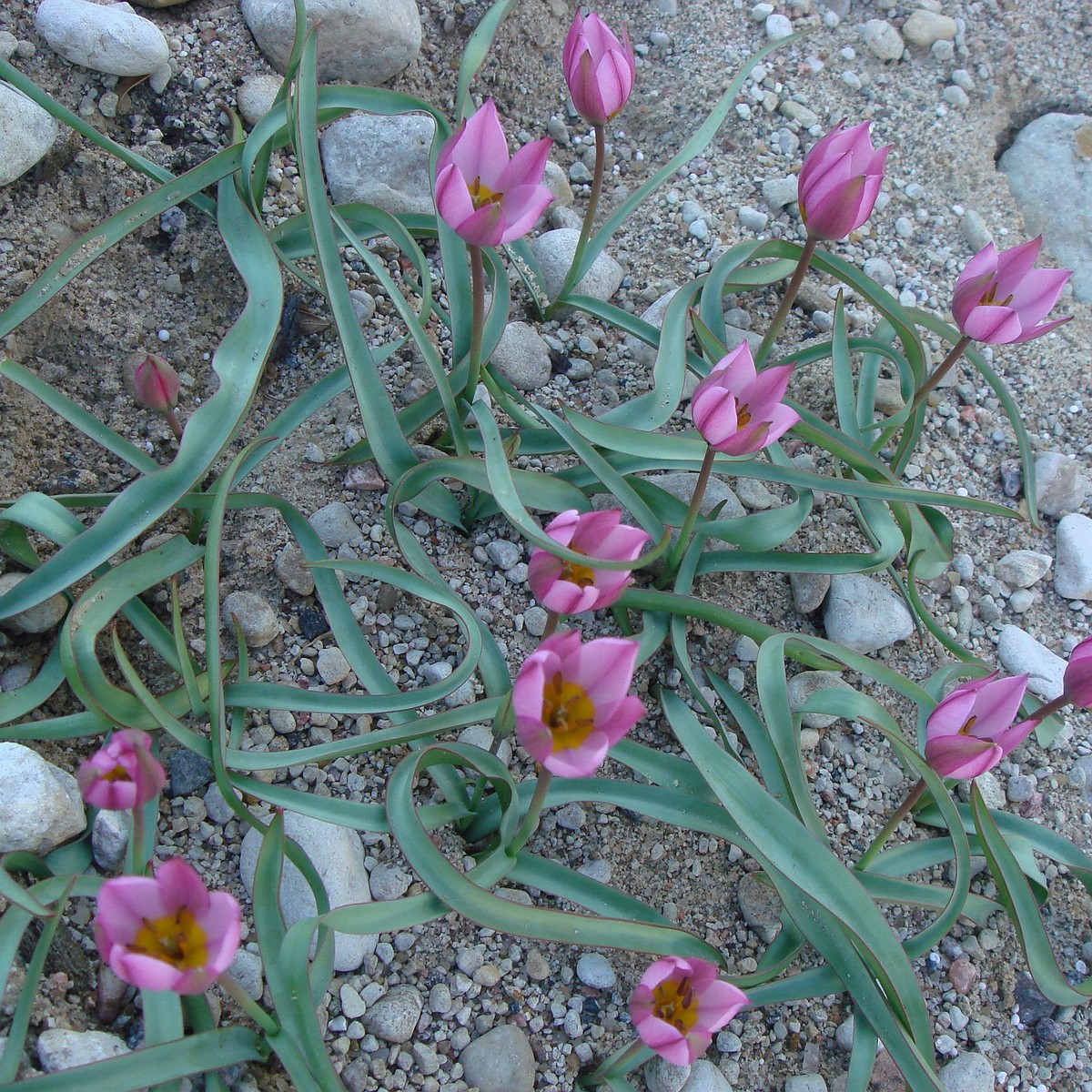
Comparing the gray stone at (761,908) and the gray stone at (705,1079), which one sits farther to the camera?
the gray stone at (761,908)

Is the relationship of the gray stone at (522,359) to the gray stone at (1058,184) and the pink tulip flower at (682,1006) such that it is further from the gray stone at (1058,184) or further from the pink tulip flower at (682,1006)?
the gray stone at (1058,184)

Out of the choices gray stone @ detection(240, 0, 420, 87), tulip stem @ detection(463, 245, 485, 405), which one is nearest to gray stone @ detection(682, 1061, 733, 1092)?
tulip stem @ detection(463, 245, 485, 405)

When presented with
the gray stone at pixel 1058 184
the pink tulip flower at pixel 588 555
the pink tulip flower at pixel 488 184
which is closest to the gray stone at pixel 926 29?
the gray stone at pixel 1058 184

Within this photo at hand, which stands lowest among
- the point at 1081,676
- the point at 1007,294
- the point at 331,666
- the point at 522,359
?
the point at 331,666

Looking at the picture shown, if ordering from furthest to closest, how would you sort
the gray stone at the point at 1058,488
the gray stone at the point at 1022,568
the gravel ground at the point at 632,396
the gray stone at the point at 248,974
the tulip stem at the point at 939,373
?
1. the gray stone at the point at 1058,488
2. the gray stone at the point at 1022,568
3. the tulip stem at the point at 939,373
4. the gravel ground at the point at 632,396
5. the gray stone at the point at 248,974

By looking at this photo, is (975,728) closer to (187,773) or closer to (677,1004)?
(677,1004)

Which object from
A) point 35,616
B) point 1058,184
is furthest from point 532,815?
point 1058,184

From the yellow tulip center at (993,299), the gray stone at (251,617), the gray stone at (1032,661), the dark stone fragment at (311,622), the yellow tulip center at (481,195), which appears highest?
the yellow tulip center at (481,195)
